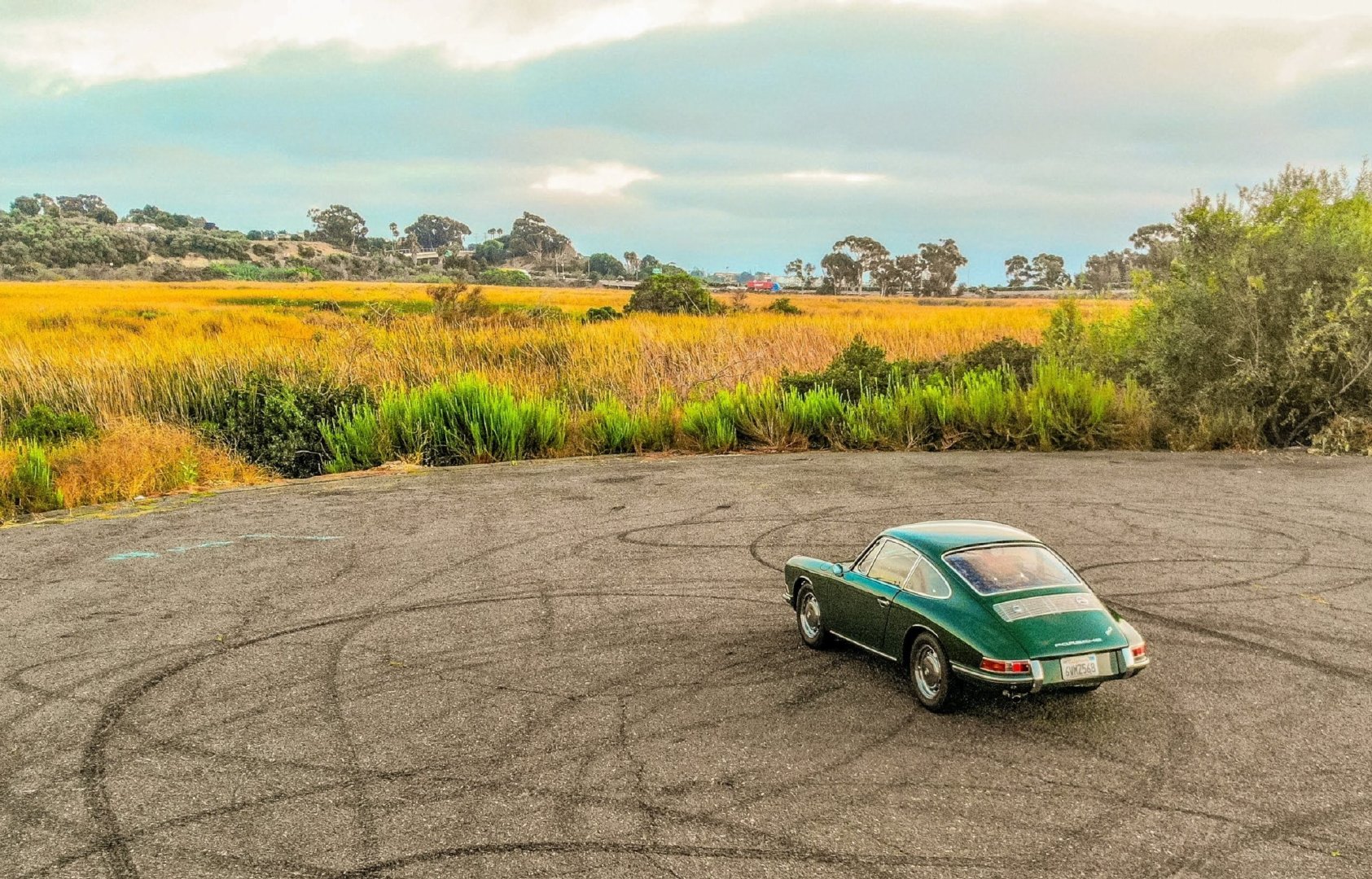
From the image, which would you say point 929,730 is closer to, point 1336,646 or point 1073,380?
point 1336,646

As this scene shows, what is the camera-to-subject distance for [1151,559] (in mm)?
9172

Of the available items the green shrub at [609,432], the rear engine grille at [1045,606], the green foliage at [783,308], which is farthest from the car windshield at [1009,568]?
the green foliage at [783,308]

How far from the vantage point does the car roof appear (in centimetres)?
593

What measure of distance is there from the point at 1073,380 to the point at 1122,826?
13.8 meters

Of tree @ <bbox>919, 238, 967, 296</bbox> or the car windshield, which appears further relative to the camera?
tree @ <bbox>919, 238, 967, 296</bbox>

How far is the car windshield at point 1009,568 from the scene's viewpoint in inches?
220

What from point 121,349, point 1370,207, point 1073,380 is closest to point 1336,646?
point 1073,380

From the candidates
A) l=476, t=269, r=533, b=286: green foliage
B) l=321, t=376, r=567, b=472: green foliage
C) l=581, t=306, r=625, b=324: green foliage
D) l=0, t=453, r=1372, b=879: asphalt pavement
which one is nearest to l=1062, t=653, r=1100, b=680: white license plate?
l=0, t=453, r=1372, b=879: asphalt pavement

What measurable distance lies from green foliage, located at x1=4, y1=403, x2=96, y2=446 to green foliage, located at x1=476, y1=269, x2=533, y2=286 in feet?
242

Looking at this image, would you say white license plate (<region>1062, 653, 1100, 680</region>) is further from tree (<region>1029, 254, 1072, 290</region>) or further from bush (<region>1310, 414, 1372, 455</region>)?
tree (<region>1029, 254, 1072, 290</region>)

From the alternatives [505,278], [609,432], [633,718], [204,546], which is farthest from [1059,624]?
[505,278]

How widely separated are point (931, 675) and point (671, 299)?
38.2m

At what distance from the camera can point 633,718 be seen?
5.83m

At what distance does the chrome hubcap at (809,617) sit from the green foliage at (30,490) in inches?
434
